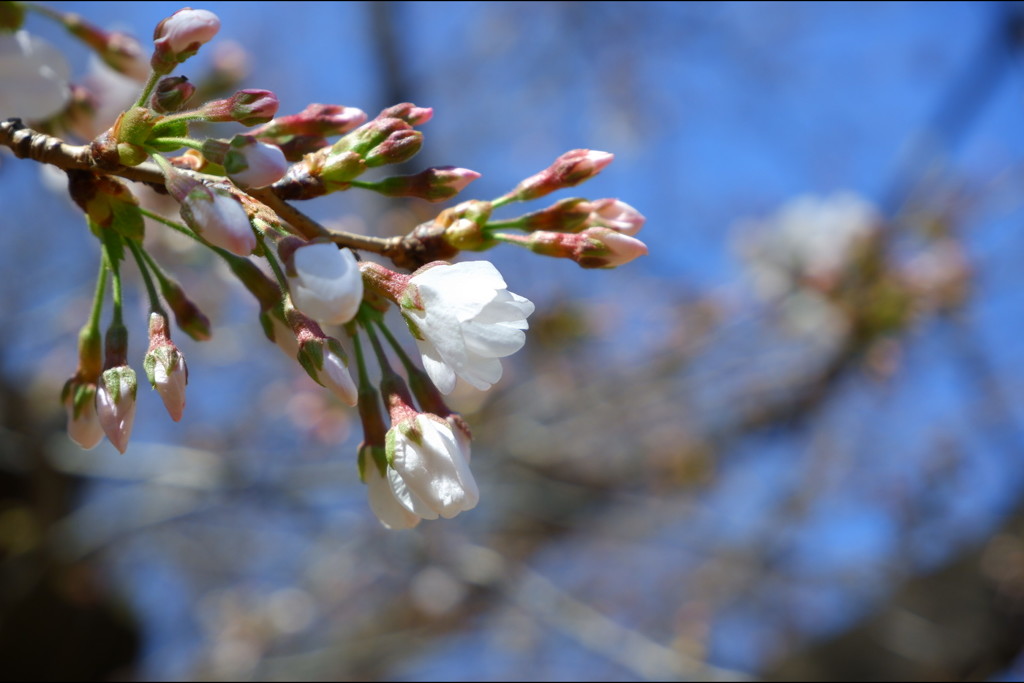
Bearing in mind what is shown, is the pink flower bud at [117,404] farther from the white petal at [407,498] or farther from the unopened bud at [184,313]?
the white petal at [407,498]

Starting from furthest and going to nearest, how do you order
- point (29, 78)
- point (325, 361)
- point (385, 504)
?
point (29, 78), point (385, 504), point (325, 361)

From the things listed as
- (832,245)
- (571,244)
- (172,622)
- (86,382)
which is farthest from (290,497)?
(172,622)

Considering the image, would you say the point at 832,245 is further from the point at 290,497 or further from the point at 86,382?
the point at 86,382

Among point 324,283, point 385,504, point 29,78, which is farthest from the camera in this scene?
point 29,78

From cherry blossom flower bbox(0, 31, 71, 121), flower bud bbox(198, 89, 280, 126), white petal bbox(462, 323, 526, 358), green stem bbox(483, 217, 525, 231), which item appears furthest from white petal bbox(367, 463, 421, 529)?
cherry blossom flower bbox(0, 31, 71, 121)

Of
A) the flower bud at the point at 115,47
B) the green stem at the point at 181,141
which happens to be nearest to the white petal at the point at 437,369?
the green stem at the point at 181,141

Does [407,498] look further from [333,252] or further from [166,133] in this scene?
[166,133]

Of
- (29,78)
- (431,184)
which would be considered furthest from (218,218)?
(29,78)
